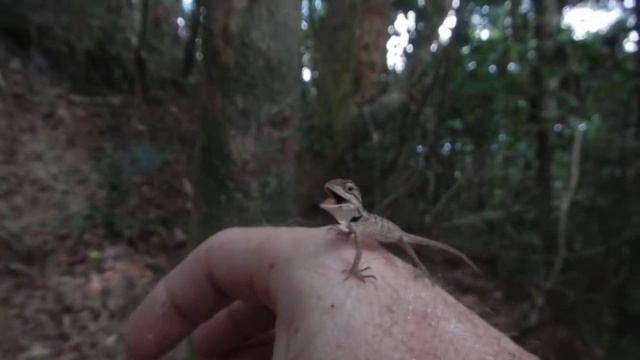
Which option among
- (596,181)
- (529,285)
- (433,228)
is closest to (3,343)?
(433,228)

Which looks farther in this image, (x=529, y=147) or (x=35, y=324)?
(x=529, y=147)

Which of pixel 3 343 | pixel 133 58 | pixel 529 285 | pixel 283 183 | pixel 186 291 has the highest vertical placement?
pixel 133 58

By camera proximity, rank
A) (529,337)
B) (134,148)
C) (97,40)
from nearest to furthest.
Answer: (529,337) < (134,148) < (97,40)

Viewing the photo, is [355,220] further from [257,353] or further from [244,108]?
[244,108]

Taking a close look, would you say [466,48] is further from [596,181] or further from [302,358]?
[302,358]

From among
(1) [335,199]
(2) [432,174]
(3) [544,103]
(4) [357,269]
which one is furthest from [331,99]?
(4) [357,269]

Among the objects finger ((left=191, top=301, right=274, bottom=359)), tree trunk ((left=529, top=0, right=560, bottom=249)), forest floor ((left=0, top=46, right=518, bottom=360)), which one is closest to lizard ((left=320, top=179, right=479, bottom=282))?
finger ((left=191, top=301, right=274, bottom=359))

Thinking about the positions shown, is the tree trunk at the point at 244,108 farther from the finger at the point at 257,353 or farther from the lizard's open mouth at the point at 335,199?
the lizard's open mouth at the point at 335,199
